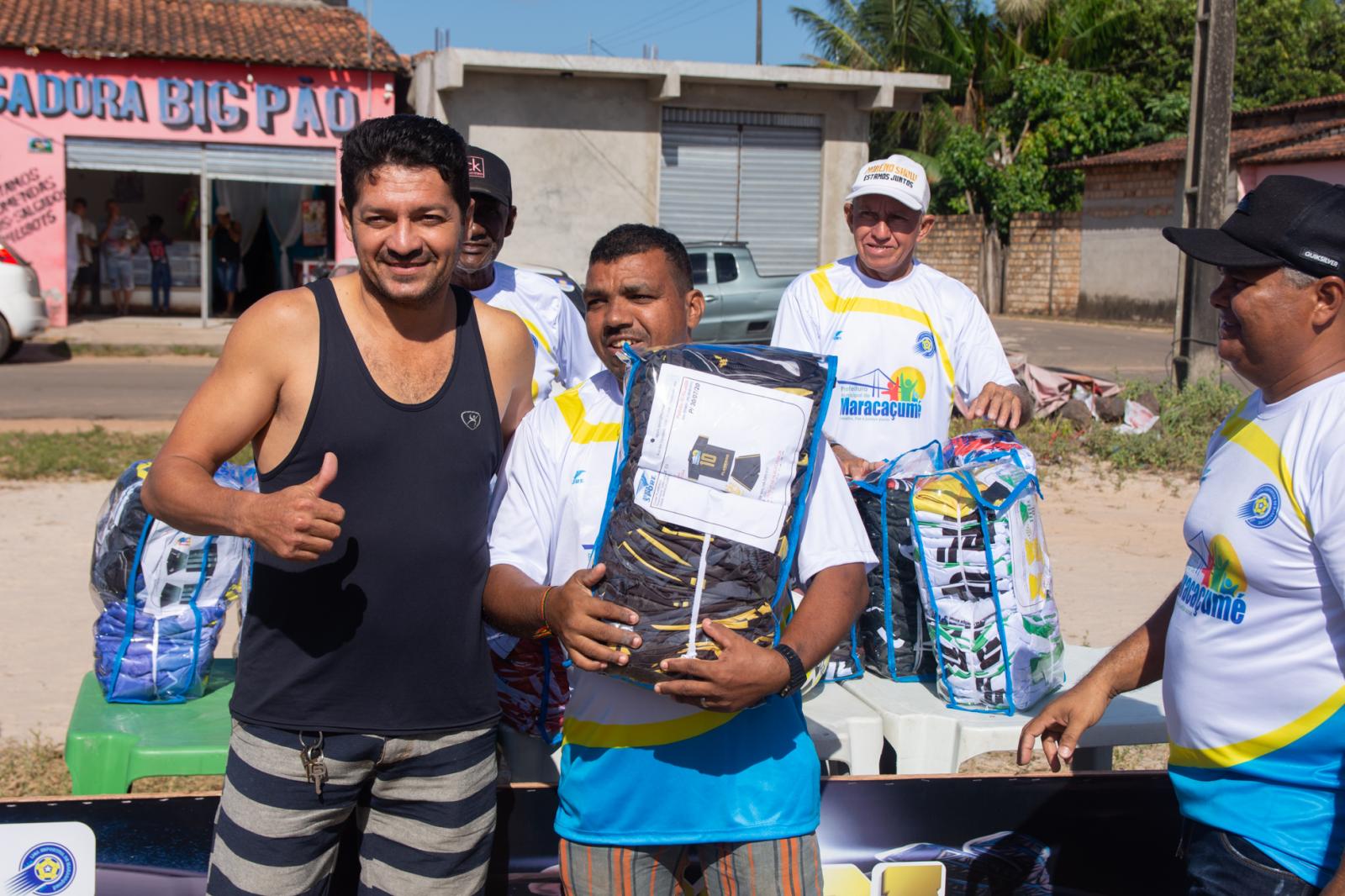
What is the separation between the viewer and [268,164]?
2050 centimetres

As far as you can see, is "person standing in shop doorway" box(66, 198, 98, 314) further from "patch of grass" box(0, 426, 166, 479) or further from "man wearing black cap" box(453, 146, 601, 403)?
"man wearing black cap" box(453, 146, 601, 403)

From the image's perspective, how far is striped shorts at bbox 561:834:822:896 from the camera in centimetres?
230

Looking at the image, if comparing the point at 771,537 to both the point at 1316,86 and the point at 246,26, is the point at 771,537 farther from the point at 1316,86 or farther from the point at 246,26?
the point at 1316,86

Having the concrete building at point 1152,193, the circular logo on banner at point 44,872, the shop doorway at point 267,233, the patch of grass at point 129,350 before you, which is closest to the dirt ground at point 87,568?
the circular logo on banner at point 44,872

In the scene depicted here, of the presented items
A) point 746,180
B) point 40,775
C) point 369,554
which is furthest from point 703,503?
point 746,180

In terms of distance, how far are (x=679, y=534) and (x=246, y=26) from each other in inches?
864

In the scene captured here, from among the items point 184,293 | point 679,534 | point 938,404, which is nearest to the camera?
point 679,534

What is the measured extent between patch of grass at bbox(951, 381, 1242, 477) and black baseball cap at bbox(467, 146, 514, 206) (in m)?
7.09

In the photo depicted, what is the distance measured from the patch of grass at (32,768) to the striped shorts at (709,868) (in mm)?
2757

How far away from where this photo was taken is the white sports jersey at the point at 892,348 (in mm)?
4055

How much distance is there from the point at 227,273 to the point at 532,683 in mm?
21839

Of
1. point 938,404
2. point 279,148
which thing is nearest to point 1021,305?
point 279,148

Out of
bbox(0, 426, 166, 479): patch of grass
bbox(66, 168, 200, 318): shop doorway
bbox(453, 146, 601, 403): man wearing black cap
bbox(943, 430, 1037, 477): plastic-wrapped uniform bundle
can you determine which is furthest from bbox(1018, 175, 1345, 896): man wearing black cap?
bbox(66, 168, 200, 318): shop doorway

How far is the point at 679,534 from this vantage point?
2195 mm
